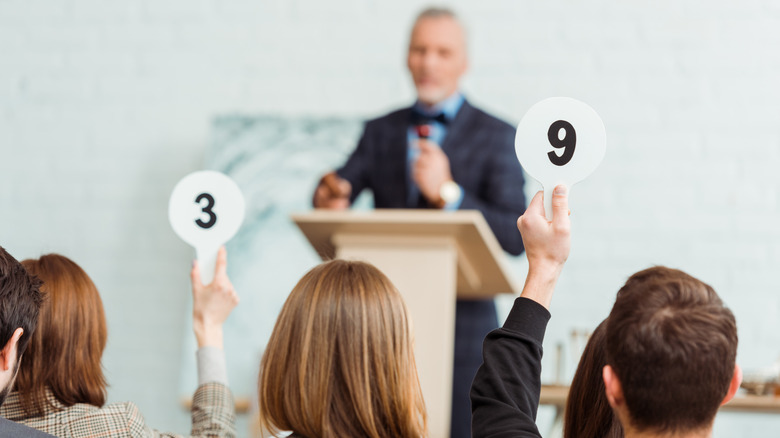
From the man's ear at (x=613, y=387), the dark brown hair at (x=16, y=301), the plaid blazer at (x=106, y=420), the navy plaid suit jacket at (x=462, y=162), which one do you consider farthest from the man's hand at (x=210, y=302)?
the navy plaid suit jacket at (x=462, y=162)

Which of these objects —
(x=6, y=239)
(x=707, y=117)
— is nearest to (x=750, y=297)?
(x=707, y=117)

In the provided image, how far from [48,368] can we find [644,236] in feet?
7.93

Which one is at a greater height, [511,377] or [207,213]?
[207,213]

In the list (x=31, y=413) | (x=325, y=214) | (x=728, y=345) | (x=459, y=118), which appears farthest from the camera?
(x=459, y=118)

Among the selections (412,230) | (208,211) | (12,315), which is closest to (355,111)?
(412,230)

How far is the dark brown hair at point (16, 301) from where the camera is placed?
1.08m

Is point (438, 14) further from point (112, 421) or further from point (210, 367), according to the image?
point (112, 421)

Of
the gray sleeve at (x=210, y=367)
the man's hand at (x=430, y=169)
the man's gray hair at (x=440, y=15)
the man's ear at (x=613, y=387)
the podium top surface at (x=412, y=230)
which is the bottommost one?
the gray sleeve at (x=210, y=367)

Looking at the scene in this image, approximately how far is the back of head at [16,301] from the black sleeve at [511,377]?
0.56 metres

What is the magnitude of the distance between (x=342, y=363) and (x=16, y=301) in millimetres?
409

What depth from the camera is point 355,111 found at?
345 centimetres

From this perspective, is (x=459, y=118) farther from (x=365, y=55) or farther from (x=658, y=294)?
(x=658, y=294)

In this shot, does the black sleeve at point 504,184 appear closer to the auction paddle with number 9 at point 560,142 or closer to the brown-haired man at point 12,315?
the auction paddle with number 9 at point 560,142

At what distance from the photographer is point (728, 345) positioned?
86cm
